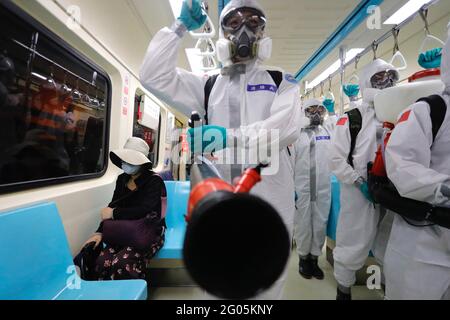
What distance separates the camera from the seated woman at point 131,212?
1.69 meters

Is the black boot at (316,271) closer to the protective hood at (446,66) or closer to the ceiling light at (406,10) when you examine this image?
the protective hood at (446,66)

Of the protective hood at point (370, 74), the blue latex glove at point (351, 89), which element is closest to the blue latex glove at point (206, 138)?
the protective hood at point (370, 74)

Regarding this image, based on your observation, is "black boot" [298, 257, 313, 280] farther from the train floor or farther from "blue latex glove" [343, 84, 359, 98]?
"blue latex glove" [343, 84, 359, 98]

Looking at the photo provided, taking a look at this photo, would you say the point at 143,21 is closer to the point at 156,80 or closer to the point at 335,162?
the point at 156,80

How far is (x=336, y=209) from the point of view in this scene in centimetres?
250

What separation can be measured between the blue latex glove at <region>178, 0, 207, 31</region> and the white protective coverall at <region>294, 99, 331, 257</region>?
2.18m

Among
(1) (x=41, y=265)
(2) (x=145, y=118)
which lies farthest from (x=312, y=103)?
(1) (x=41, y=265)

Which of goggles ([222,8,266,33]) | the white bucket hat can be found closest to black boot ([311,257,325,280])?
the white bucket hat

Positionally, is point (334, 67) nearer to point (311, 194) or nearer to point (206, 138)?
point (311, 194)

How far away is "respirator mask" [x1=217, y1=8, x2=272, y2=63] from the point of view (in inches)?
33.1

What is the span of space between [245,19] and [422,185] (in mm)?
1231

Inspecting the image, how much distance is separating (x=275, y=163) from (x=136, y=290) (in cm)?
121

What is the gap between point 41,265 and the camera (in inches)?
50.9

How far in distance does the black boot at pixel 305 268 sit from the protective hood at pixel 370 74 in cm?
192
